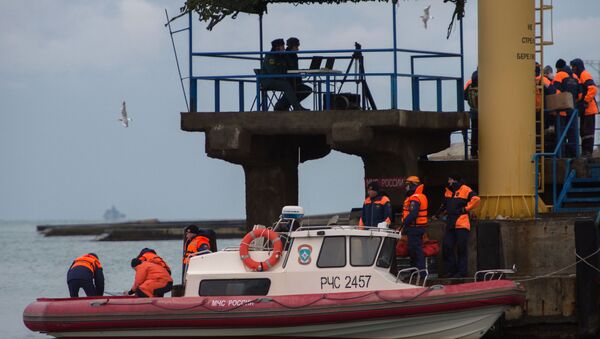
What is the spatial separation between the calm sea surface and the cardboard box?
11.4 metres

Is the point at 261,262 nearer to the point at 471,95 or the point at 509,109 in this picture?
the point at 509,109

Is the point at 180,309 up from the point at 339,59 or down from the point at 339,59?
down

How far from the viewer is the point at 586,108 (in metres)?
23.4

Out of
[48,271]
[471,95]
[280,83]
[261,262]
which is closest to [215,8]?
[280,83]

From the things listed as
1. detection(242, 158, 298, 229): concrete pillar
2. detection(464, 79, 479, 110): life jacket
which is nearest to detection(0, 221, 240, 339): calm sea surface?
detection(242, 158, 298, 229): concrete pillar

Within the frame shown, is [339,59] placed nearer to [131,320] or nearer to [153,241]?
[131,320]

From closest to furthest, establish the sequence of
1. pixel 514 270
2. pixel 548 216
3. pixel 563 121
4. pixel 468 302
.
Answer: pixel 468 302 → pixel 514 270 → pixel 548 216 → pixel 563 121

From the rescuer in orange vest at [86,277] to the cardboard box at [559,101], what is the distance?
773cm

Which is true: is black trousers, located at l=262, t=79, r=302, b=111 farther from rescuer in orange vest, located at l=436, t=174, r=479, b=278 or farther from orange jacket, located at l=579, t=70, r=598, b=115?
orange jacket, located at l=579, t=70, r=598, b=115

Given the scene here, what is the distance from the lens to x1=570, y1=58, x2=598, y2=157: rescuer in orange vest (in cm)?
2336

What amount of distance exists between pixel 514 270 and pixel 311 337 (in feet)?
10.3

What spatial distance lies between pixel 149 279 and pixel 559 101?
7.36 metres

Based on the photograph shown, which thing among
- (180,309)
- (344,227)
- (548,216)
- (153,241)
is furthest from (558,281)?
(153,241)

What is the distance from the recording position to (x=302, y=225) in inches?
728
